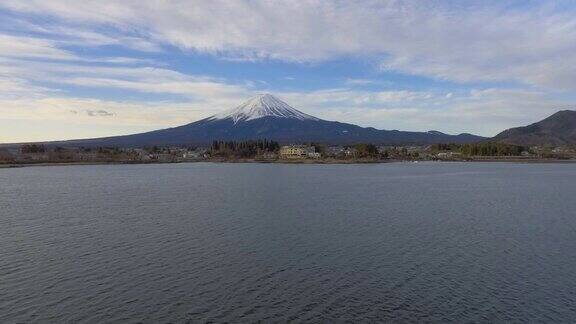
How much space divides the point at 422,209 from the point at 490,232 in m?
5.53

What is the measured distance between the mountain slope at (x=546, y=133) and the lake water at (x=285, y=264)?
158342 millimetres

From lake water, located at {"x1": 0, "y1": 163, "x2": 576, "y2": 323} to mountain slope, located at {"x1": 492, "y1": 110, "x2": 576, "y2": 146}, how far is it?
6234 inches

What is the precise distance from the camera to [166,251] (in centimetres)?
1229

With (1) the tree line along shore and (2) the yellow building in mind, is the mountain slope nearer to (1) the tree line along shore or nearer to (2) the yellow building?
(1) the tree line along shore

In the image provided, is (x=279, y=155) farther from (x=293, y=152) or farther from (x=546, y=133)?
(x=546, y=133)

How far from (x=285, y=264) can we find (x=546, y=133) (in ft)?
636

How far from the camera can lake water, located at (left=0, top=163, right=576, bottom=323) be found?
323 inches

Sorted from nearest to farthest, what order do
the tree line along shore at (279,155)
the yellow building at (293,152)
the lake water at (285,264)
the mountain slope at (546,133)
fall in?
the lake water at (285,264) < the tree line along shore at (279,155) < the yellow building at (293,152) < the mountain slope at (546,133)

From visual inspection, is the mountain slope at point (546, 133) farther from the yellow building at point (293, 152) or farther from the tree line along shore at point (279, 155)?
the yellow building at point (293, 152)

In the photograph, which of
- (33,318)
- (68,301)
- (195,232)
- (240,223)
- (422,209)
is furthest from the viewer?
(422,209)

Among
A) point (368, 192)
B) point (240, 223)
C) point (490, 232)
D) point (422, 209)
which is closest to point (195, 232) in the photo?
point (240, 223)

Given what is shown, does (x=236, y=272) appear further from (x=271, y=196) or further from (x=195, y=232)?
(x=271, y=196)

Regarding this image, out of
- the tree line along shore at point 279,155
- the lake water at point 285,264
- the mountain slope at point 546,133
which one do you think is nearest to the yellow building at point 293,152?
the tree line along shore at point 279,155

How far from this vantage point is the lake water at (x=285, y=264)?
820cm
